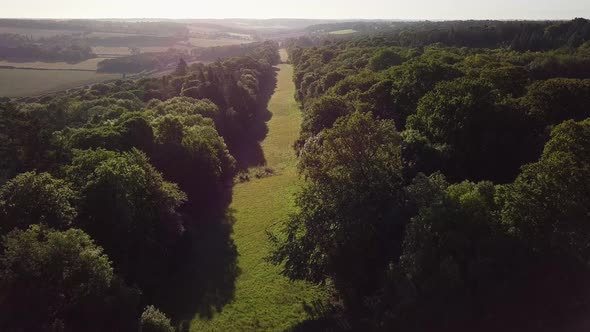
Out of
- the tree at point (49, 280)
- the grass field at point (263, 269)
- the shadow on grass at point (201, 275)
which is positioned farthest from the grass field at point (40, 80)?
the tree at point (49, 280)

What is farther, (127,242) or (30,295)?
(127,242)

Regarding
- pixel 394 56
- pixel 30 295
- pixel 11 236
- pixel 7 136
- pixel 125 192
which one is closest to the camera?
pixel 30 295

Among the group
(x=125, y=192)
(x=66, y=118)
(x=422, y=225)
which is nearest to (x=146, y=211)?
(x=125, y=192)

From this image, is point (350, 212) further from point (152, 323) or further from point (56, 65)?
point (56, 65)

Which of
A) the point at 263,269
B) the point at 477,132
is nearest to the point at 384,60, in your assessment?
the point at 477,132

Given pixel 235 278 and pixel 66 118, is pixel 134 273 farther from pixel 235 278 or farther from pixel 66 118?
pixel 66 118

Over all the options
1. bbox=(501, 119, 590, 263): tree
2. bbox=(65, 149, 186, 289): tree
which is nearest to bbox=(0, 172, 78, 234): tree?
bbox=(65, 149, 186, 289): tree
